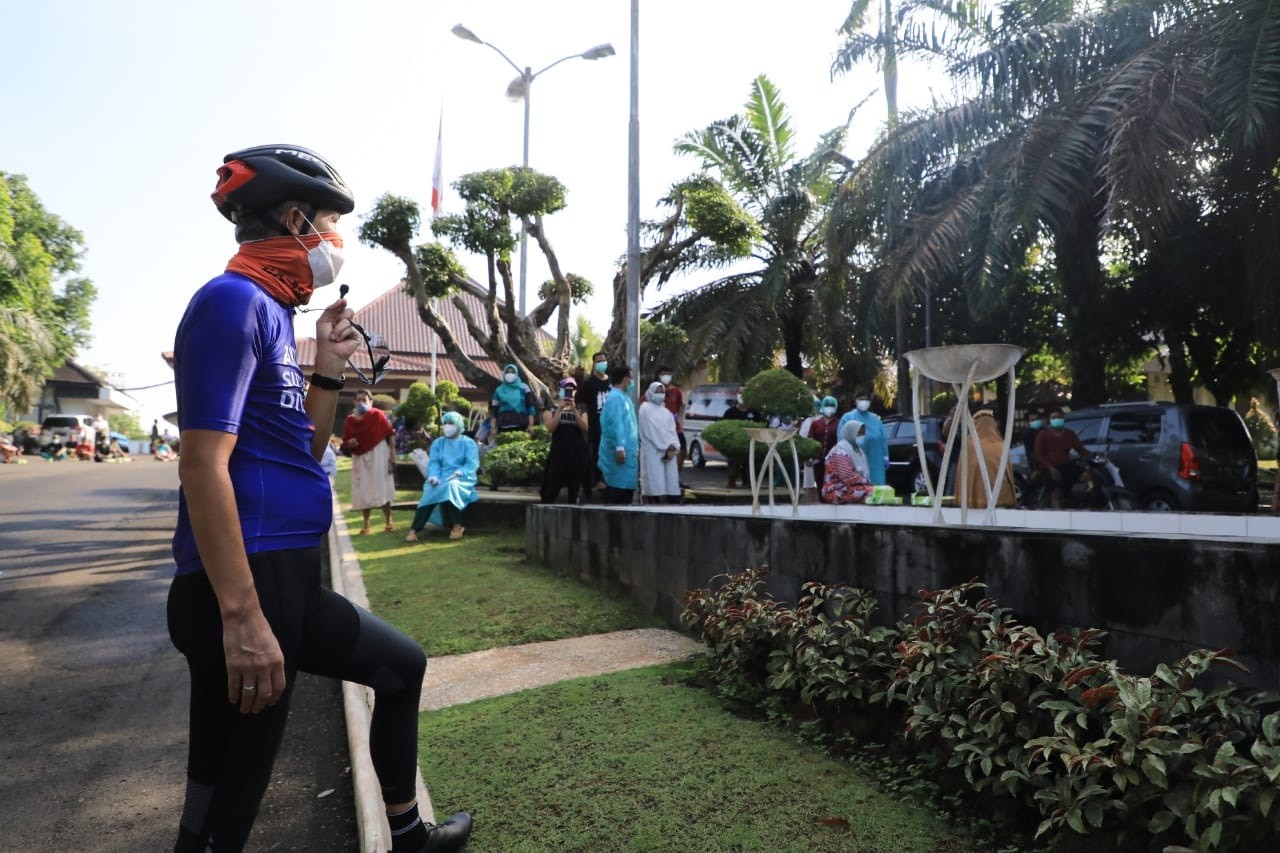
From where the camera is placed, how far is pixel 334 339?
2.52 metres

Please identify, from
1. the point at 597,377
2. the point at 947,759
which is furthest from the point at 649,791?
the point at 597,377

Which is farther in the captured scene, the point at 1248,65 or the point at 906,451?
the point at 906,451

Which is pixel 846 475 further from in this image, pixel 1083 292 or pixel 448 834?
pixel 1083 292

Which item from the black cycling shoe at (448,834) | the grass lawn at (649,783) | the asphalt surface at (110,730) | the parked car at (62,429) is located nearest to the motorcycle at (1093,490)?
the grass lawn at (649,783)

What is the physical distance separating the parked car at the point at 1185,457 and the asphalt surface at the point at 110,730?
386 inches

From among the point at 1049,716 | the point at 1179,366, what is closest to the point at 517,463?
the point at 1049,716

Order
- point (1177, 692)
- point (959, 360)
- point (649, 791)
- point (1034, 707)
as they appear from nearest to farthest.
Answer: point (1177, 692) → point (1034, 707) → point (649, 791) → point (959, 360)

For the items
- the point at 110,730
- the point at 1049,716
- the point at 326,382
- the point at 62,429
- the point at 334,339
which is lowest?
the point at 110,730

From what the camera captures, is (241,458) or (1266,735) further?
(1266,735)

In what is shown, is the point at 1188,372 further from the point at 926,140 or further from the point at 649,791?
the point at 649,791

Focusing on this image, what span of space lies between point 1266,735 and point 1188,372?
1915 centimetres

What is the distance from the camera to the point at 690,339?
2400cm

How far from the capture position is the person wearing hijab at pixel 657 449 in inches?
439

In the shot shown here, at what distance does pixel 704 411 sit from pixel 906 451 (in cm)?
689
